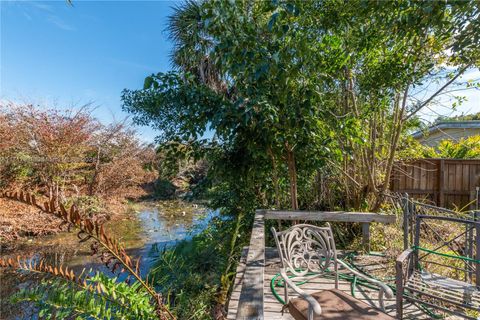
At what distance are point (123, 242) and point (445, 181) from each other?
7.37 meters

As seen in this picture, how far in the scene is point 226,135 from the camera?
320cm

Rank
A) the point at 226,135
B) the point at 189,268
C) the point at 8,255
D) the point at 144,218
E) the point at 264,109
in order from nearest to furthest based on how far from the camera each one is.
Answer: the point at 264,109, the point at 226,135, the point at 189,268, the point at 8,255, the point at 144,218

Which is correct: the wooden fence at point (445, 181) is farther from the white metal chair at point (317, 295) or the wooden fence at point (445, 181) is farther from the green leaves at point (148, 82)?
the green leaves at point (148, 82)

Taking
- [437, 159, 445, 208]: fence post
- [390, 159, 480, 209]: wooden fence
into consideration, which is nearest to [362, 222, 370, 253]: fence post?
[390, 159, 480, 209]: wooden fence

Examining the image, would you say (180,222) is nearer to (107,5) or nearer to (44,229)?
(44,229)

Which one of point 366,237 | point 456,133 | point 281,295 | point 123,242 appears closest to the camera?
point 281,295

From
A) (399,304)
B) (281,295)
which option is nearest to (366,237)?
(281,295)

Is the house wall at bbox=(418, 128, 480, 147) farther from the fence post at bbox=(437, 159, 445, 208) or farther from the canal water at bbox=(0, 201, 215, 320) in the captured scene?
the canal water at bbox=(0, 201, 215, 320)

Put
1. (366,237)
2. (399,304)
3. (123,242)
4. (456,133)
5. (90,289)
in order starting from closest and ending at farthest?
(90,289) < (399,304) < (366,237) < (123,242) < (456,133)

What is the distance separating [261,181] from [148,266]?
2.91 metres

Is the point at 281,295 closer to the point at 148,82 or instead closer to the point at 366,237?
the point at 366,237

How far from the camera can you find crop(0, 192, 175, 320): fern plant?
1.38 meters

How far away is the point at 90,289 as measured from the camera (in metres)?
1.70

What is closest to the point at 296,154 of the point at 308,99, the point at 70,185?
the point at 308,99
